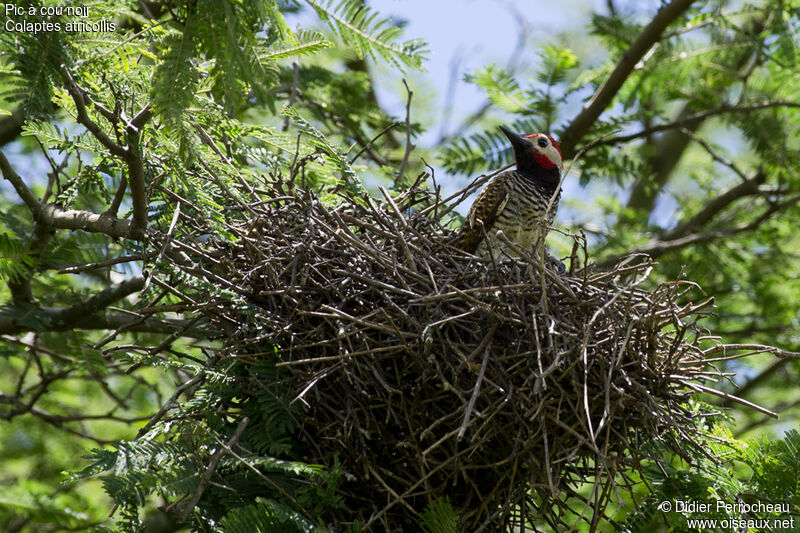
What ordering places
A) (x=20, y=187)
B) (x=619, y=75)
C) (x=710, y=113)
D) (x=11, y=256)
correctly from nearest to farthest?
(x=20, y=187)
(x=11, y=256)
(x=619, y=75)
(x=710, y=113)

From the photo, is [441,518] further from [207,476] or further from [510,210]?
[510,210]

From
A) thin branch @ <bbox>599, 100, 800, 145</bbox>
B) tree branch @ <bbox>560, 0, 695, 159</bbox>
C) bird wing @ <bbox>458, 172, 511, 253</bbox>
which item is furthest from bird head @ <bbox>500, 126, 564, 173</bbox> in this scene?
thin branch @ <bbox>599, 100, 800, 145</bbox>

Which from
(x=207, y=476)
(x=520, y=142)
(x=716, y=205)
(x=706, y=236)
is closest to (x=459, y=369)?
(x=207, y=476)

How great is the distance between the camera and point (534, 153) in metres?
4.58

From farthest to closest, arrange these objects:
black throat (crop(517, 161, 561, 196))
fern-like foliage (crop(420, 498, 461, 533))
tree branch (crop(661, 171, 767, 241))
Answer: tree branch (crop(661, 171, 767, 241)) → black throat (crop(517, 161, 561, 196)) → fern-like foliage (crop(420, 498, 461, 533))

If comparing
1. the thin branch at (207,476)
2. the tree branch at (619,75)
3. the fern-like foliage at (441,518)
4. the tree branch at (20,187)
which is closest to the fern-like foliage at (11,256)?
the tree branch at (20,187)

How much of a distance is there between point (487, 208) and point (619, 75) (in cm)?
179

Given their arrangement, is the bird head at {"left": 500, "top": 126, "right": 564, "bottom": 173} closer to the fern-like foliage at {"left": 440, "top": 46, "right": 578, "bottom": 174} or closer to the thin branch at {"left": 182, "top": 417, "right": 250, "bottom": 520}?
the fern-like foliage at {"left": 440, "top": 46, "right": 578, "bottom": 174}

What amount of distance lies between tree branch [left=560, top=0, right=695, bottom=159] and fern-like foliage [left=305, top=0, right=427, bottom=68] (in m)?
1.86

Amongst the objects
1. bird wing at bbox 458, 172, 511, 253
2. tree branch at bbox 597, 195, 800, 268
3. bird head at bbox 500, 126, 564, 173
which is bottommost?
bird wing at bbox 458, 172, 511, 253

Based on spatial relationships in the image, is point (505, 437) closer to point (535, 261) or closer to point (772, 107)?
point (535, 261)

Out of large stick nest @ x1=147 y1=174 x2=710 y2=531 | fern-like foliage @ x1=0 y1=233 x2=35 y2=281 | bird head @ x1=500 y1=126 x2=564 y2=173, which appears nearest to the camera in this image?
large stick nest @ x1=147 y1=174 x2=710 y2=531

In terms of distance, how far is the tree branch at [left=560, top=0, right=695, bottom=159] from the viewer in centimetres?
508

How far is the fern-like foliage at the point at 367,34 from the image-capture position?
10.8 ft
